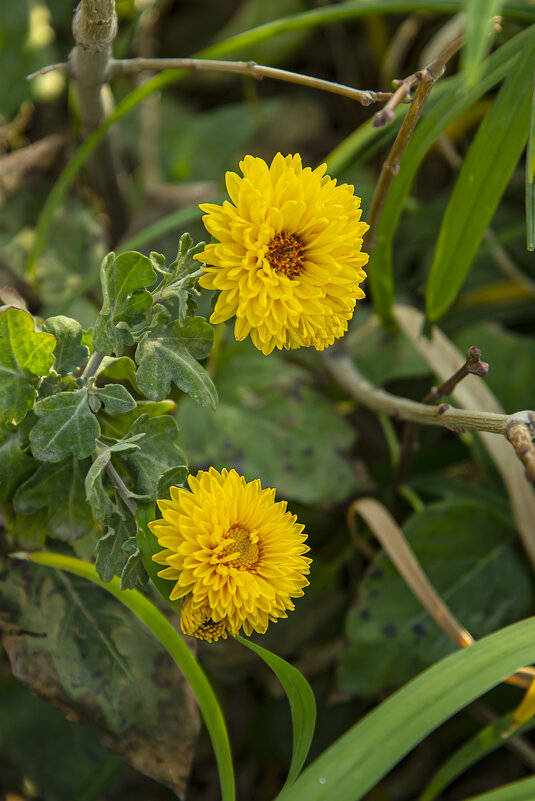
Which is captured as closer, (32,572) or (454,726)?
(32,572)

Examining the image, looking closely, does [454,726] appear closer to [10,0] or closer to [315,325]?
[315,325]

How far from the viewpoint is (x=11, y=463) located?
610 mm

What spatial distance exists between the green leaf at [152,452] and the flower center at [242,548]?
Answer: 10 cm

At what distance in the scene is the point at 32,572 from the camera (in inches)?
29.7

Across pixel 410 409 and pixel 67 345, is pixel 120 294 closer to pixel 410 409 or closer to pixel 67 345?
pixel 67 345

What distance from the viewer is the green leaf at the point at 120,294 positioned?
56 cm

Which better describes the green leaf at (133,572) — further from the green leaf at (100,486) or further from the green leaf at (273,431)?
the green leaf at (273,431)

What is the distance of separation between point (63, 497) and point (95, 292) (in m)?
0.49

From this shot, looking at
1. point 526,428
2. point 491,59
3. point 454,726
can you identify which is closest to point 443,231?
point 491,59

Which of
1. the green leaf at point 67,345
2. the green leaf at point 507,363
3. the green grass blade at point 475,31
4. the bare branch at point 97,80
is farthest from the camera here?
the green leaf at point 507,363

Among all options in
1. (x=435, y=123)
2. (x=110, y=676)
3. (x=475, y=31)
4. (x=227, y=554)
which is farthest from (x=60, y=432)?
(x=435, y=123)

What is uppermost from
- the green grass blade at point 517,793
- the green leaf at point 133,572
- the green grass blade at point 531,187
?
the green grass blade at point 531,187

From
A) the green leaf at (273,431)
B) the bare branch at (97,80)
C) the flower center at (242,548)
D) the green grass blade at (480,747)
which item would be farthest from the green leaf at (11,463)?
the green grass blade at (480,747)

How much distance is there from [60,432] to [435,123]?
532mm
